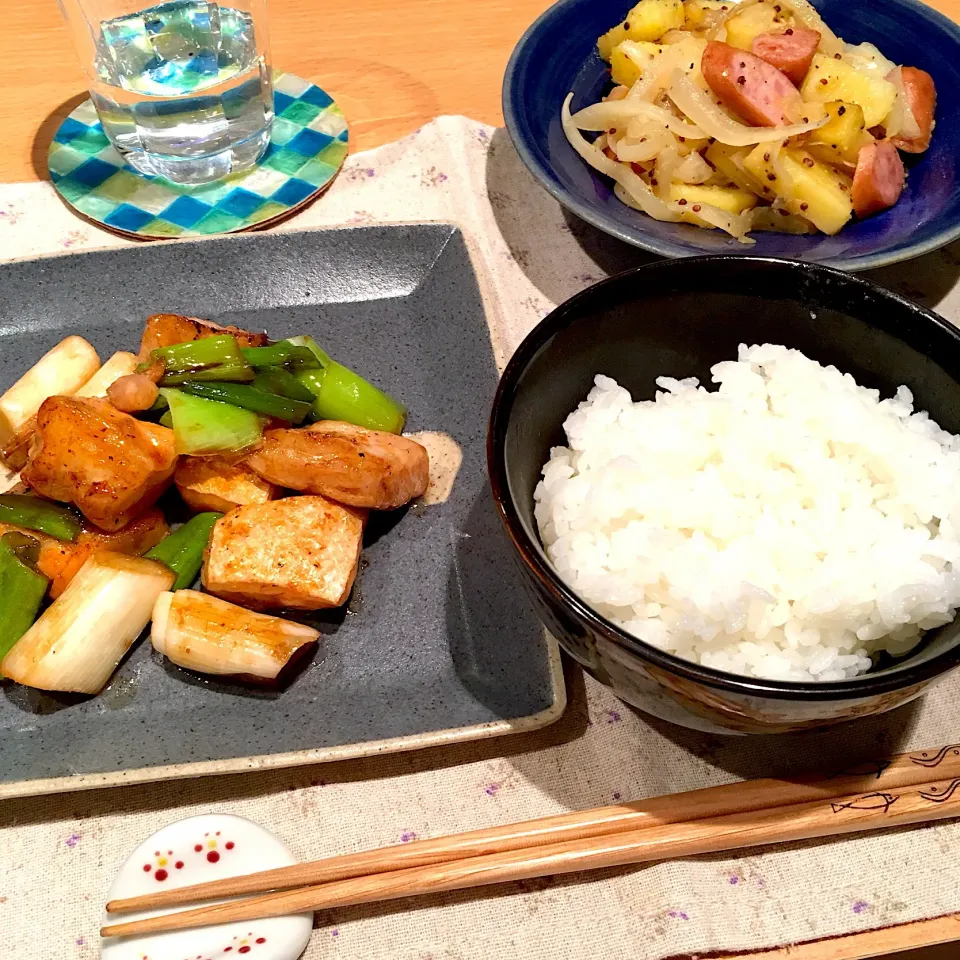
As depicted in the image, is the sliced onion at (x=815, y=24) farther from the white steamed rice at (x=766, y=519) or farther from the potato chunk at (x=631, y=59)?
the white steamed rice at (x=766, y=519)

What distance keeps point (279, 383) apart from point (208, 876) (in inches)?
32.8

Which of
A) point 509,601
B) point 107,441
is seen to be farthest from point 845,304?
point 107,441

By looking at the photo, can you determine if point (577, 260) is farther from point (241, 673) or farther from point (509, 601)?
point (241, 673)

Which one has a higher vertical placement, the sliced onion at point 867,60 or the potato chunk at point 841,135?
the sliced onion at point 867,60

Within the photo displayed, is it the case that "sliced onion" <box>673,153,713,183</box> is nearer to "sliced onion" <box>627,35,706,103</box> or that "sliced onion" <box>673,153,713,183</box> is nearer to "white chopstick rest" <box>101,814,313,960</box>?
"sliced onion" <box>627,35,706,103</box>

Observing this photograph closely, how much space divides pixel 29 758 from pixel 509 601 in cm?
75

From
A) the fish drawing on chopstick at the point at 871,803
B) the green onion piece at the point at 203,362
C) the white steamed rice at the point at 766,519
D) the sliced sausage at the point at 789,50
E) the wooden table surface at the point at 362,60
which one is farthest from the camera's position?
the wooden table surface at the point at 362,60

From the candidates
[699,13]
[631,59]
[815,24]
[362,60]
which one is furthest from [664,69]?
[362,60]

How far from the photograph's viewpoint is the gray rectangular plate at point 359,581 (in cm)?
128

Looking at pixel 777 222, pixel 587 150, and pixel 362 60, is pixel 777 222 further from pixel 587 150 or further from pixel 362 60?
pixel 362 60

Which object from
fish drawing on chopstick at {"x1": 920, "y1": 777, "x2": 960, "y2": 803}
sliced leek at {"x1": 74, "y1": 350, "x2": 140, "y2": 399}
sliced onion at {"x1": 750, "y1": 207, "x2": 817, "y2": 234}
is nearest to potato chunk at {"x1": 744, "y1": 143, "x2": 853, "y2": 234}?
sliced onion at {"x1": 750, "y1": 207, "x2": 817, "y2": 234}

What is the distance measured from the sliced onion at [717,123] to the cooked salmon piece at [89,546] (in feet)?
4.83

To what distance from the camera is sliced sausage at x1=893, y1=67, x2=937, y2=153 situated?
214 centimetres

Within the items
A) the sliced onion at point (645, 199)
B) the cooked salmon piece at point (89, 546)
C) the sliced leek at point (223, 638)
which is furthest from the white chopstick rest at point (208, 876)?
the sliced onion at point (645, 199)
